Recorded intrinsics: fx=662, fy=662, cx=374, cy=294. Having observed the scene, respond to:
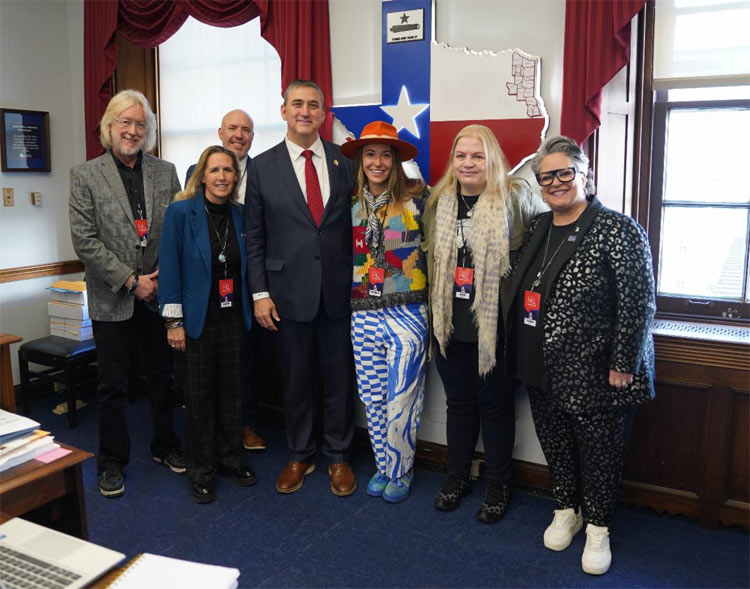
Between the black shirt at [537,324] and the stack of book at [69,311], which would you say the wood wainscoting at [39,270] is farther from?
the black shirt at [537,324]

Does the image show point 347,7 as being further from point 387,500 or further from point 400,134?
→ point 387,500

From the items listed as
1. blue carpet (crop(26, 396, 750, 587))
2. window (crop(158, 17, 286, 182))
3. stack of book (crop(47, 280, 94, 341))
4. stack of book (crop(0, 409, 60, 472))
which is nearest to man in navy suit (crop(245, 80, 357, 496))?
blue carpet (crop(26, 396, 750, 587))

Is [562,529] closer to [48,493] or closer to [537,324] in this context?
[537,324]

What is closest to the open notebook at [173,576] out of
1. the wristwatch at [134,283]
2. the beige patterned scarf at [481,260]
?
the beige patterned scarf at [481,260]

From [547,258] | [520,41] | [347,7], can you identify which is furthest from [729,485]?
[347,7]

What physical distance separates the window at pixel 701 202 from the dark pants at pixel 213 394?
1882 millimetres

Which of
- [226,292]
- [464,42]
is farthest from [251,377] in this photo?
[464,42]

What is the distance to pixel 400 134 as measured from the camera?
120 inches

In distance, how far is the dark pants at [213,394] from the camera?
2.83 metres

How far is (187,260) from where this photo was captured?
273 centimetres

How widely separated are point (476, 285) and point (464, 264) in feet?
0.33

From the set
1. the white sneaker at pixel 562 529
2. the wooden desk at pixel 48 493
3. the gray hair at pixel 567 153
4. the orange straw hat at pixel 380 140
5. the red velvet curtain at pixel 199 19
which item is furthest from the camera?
the red velvet curtain at pixel 199 19

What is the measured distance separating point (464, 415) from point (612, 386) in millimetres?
708

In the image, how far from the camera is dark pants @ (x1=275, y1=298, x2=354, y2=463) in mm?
2887
